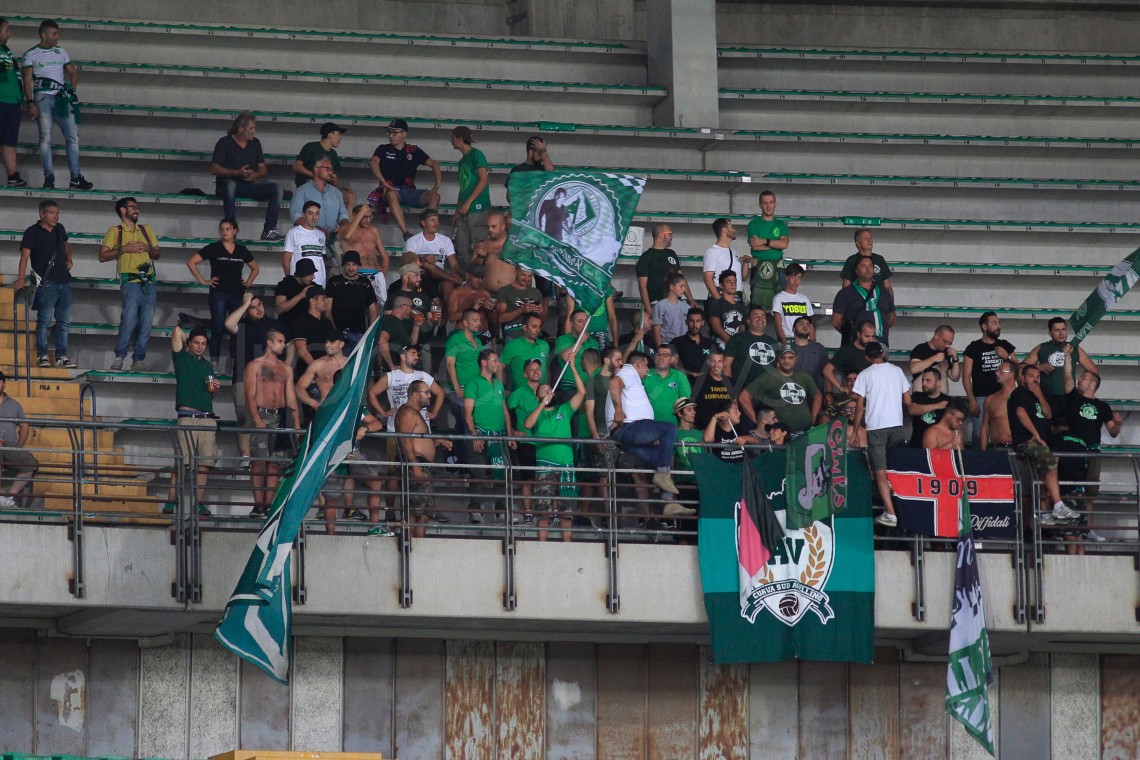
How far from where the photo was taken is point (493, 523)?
1617 centimetres

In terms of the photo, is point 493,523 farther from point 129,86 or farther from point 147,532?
point 129,86

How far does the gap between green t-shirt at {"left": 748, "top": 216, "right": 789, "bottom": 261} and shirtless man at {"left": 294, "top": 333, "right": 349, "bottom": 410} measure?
474 cm

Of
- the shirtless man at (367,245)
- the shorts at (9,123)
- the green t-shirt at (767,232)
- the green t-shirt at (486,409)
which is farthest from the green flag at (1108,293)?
the shorts at (9,123)

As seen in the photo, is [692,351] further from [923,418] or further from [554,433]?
[923,418]

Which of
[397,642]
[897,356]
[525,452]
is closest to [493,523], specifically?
[525,452]

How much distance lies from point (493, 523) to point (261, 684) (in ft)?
8.66

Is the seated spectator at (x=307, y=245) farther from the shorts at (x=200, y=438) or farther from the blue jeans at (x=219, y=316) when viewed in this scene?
the shorts at (x=200, y=438)

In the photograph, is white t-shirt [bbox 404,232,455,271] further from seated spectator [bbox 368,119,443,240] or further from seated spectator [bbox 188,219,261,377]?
seated spectator [bbox 188,219,261,377]

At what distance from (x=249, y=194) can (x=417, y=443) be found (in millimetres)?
4981

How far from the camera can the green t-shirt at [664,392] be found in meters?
16.5

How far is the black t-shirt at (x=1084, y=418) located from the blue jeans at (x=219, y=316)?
24.4 ft

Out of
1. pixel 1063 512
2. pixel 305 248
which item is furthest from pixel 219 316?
pixel 1063 512

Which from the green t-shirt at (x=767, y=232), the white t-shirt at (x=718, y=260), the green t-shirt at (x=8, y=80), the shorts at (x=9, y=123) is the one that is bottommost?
the white t-shirt at (x=718, y=260)

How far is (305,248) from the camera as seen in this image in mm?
18016
